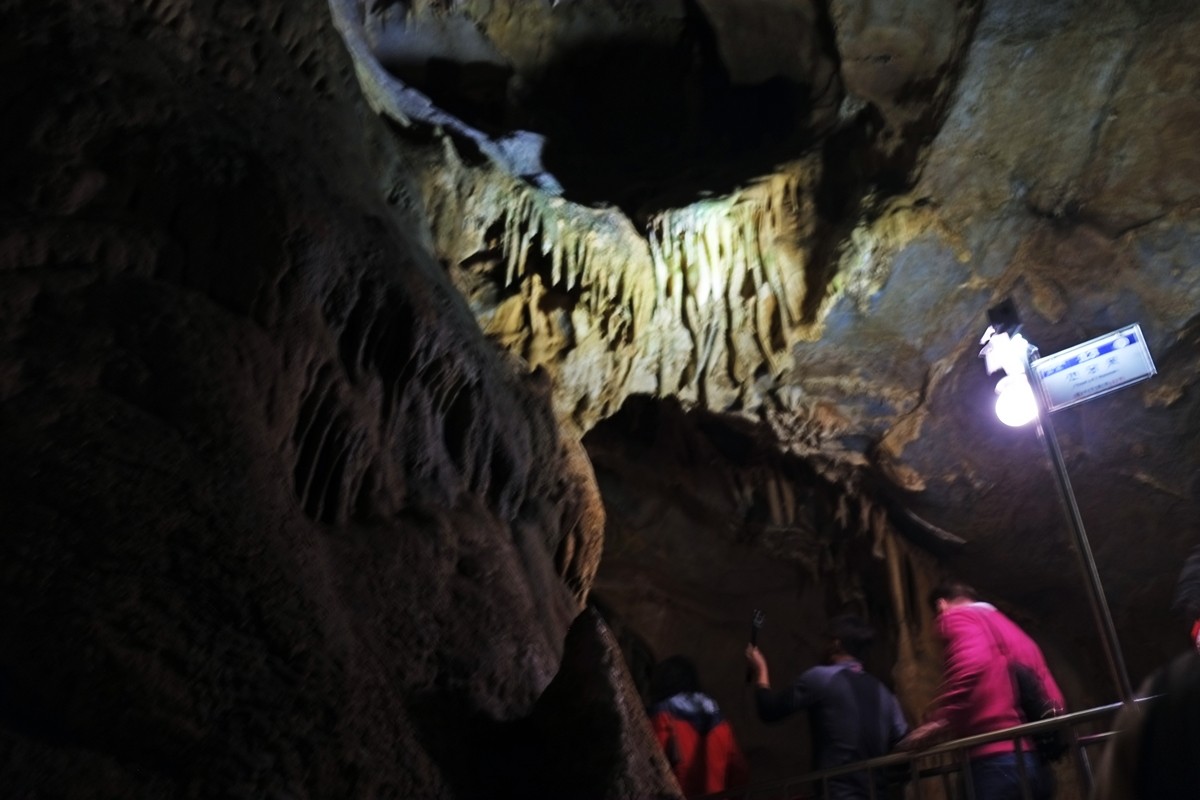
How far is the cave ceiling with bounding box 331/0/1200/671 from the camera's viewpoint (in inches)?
251

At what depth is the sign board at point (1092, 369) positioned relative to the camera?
5184 millimetres

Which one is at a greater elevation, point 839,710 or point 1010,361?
point 1010,361

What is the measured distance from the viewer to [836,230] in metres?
7.12

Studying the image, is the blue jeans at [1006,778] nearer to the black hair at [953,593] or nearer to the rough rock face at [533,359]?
the black hair at [953,593]

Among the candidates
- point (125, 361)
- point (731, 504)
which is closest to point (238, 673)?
point (125, 361)

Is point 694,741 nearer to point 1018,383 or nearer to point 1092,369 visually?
point 1018,383

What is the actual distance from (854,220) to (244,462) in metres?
4.85

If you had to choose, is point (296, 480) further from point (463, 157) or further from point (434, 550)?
point (463, 157)

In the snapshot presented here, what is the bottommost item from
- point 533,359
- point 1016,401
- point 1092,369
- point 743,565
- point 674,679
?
point 674,679

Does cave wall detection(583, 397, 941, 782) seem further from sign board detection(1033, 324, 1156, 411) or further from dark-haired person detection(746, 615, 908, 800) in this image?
dark-haired person detection(746, 615, 908, 800)

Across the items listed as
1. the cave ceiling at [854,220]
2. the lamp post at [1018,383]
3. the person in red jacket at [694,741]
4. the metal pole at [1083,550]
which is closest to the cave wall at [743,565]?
the cave ceiling at [854,220]

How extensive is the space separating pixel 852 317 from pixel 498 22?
3408 millimetres

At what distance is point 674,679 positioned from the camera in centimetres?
588

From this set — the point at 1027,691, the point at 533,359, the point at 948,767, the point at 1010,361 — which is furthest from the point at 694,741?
the point at 533,359
